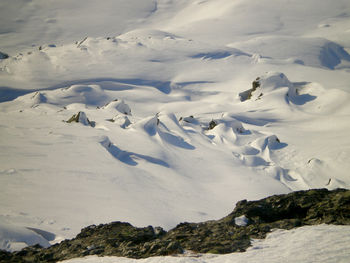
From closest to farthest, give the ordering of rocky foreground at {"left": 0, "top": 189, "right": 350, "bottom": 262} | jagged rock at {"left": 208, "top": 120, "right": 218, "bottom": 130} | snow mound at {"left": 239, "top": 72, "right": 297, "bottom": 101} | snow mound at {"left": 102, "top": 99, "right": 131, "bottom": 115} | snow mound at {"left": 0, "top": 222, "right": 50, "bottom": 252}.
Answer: rocky foreground at {"left": 0, "top": 189, "right": 350, "bottom": 262} → snow mound at {"left": 0, "top": 222, "right": 50, "bottom": 252} → jagged rock at {"left": 208, "top": 120, "right": 218, "bottom": 130} → snow mound at {"left": 102, "top": 99, "right": 131, "bottom": 115} → snow mound at {"left": 239, "top": 72, "right": 297, "bottom": 101}

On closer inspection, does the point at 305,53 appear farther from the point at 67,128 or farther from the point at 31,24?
the point at 31,24

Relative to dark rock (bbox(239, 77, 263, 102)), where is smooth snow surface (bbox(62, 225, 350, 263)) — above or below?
above

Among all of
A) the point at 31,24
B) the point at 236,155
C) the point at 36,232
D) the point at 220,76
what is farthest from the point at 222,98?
the point at 31,24

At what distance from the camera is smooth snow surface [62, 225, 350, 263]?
171 inches

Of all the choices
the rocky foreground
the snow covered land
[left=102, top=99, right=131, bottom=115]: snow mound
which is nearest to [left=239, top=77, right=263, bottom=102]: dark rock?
the snow covered land

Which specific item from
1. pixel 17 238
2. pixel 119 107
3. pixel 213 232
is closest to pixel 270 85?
pixel 119 107

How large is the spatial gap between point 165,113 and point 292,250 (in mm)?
18124

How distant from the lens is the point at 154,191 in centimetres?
1203

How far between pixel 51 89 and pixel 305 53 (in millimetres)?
32535

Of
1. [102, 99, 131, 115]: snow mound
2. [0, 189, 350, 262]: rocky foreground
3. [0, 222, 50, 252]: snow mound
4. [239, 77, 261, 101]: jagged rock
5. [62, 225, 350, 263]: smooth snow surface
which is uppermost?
[62, 225, 350, 263]: smooth snow surface

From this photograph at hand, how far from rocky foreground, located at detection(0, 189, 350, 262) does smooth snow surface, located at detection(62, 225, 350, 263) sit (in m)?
0.18

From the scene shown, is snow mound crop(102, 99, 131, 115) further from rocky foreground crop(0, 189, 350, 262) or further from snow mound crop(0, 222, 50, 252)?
rocky foreground crop(0, 189, 350, 262)

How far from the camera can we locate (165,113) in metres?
22.4

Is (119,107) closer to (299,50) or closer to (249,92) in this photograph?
(249,92)
